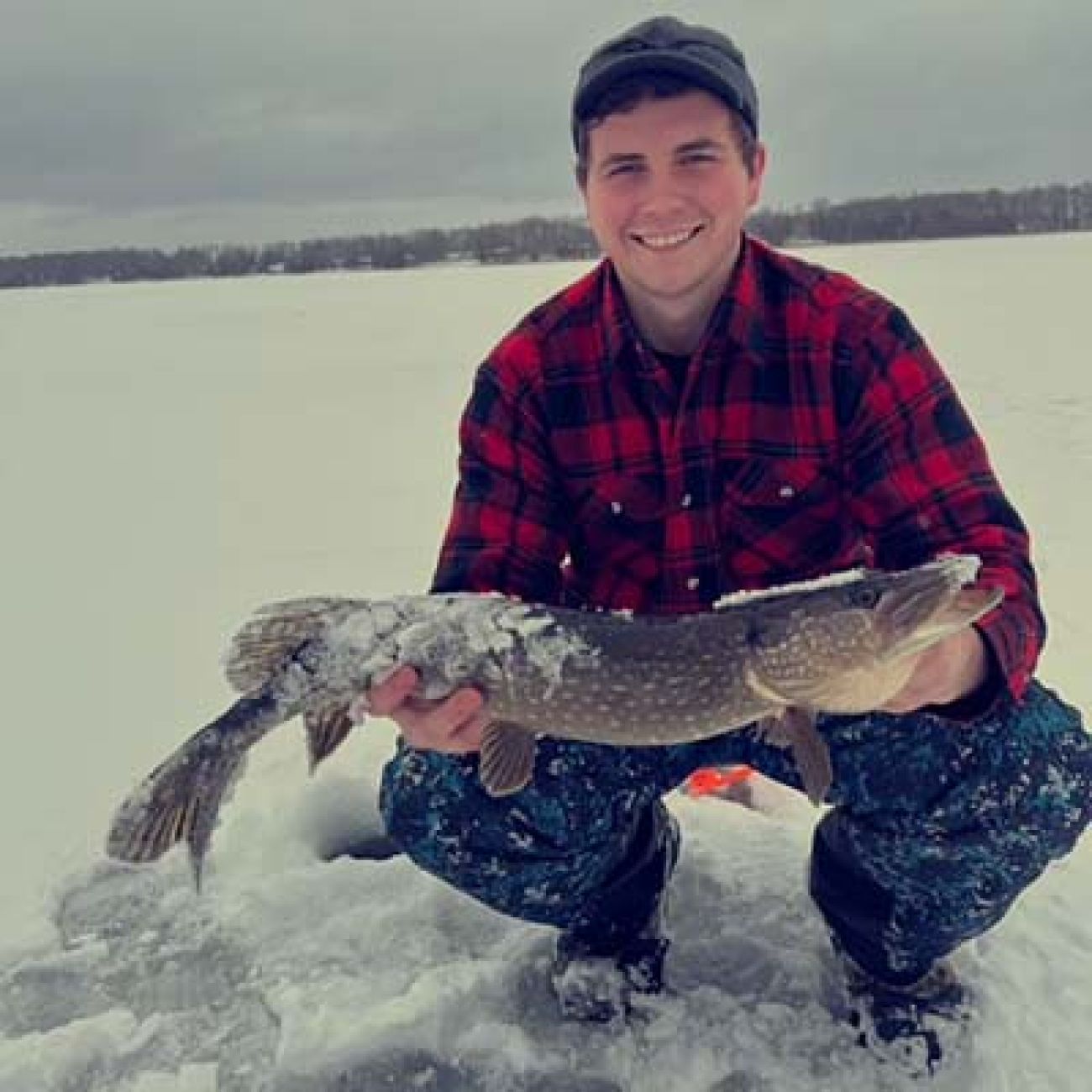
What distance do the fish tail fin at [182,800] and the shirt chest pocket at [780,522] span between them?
1.01 m

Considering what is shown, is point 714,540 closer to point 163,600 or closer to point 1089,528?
point 163,600

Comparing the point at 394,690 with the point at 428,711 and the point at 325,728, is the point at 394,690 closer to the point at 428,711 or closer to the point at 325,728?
the point at 428,711

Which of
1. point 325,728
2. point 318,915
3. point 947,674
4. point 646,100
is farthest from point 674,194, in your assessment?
point 318,915

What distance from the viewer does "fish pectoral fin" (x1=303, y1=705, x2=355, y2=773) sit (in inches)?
88.3

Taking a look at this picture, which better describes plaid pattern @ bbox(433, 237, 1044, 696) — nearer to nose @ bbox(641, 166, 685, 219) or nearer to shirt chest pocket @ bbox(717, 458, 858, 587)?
shirt chest pocket @ bbox(717, 458, 858, 587)

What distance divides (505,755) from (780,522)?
0.71m

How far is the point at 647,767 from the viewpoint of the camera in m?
2.46

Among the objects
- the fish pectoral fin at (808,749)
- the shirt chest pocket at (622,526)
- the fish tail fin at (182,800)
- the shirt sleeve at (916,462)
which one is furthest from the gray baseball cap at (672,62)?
the fish tail fin at (182,800)

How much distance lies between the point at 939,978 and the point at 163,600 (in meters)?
3.61

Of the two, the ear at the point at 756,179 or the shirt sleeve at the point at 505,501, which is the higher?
the ear at the point at 756,179

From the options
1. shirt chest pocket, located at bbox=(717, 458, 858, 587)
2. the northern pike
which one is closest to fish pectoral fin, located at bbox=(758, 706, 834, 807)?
the northern pike

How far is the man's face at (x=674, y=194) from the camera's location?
7.84 feet

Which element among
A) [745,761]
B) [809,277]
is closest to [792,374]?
[809,277]

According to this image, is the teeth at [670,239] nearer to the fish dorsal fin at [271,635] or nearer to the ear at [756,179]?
the ear at [756,179]
